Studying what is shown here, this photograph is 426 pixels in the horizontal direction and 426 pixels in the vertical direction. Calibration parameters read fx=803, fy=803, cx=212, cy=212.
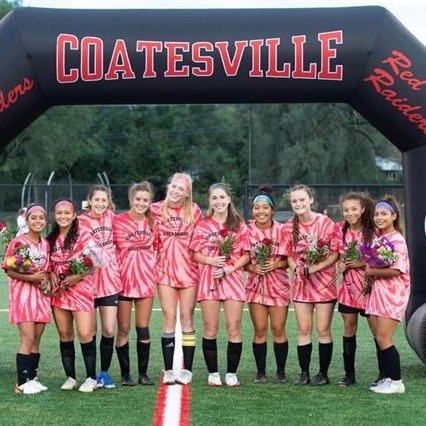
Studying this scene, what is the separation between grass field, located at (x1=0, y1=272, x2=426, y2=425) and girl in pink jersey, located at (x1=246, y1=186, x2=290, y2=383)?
45 cm

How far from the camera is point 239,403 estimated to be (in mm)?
5750

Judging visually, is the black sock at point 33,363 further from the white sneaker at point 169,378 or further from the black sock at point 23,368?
the white sneaker at point 169,378

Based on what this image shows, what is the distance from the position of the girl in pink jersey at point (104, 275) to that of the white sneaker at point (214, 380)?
77cm

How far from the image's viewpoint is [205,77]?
6.43m

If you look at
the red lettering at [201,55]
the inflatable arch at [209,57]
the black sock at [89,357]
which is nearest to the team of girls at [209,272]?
the black sock at [89,357]

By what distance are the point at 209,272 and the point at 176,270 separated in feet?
0.87

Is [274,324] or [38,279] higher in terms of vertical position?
[38,279]

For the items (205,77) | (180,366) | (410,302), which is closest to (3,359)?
(180,366)

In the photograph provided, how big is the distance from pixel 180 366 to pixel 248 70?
271 cm

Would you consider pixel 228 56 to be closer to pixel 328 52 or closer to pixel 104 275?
pixel 328 52

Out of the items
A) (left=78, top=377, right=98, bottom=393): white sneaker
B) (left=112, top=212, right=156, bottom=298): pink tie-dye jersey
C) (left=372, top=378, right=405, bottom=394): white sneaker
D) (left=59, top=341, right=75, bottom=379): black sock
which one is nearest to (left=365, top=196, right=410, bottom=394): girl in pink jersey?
(left=372, top=378, right=405, bottom=394): white sneaker

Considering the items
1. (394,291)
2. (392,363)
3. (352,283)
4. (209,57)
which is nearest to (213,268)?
(352,283)

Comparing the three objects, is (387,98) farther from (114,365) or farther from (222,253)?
(114,365)

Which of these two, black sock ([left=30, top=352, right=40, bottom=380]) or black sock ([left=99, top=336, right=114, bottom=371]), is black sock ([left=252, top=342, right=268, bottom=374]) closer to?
black sock ([left=99, top=336, right=114, bottom=371])
